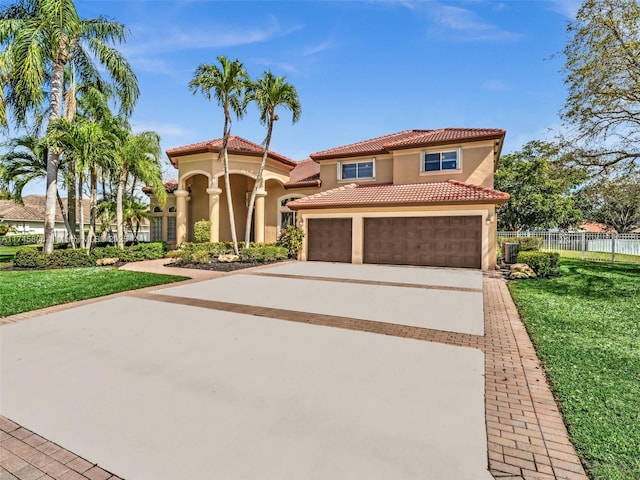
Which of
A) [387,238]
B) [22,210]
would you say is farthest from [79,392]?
[22,210]

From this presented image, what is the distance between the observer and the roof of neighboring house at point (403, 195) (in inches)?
591

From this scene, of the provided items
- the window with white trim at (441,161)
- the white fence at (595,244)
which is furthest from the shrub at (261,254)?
the white fence at (595,244)

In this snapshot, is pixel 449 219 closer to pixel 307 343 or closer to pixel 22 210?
pixel 307 343

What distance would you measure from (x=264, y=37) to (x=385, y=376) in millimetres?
13419

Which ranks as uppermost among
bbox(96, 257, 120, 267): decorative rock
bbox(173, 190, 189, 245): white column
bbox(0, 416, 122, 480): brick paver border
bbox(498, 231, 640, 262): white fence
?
bbox(173, 190, 189, 245): white column

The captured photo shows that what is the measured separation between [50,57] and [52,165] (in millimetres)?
5005

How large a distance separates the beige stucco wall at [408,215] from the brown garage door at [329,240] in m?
0.29

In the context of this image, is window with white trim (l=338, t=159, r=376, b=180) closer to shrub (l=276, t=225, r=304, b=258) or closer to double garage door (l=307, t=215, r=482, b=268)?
double garage door (l=307, t=215, r=482, b=268)

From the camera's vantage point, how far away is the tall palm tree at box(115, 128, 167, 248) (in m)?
17.6

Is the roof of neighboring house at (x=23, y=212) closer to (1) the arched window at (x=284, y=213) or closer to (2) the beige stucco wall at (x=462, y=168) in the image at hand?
(1) the arched window at (x=284, y=213)

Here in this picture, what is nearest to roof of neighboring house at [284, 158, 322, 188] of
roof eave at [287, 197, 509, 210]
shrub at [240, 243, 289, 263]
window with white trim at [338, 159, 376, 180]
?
window with white trim at [338, 159, 376, 180]

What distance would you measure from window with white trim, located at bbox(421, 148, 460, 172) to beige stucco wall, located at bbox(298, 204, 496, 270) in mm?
3919

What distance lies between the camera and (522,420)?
11.0ft

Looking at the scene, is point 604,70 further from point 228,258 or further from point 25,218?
point 25,218
